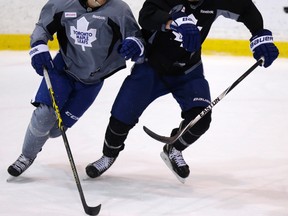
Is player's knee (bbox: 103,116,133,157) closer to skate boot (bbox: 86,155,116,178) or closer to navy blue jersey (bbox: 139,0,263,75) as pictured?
skate boot (bbox: 86,155,116,178)

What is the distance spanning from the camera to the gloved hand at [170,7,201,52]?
8.65ft

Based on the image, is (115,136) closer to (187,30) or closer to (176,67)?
(176,67)

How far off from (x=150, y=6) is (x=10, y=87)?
216 cm

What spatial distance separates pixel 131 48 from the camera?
2770 millimetres

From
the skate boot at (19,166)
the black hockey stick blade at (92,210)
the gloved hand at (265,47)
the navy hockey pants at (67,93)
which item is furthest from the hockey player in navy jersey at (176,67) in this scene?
the black hockey stick blade at (92,210)

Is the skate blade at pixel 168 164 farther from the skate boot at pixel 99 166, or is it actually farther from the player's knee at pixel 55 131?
the player's knee at pixel 55 131

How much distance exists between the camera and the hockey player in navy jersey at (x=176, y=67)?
283 centimetres

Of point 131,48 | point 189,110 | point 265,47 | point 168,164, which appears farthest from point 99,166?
point 265,47

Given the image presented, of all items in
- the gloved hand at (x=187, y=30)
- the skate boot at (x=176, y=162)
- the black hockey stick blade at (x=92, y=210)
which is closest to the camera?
the black hockey stick blade at (x=92, y=210)

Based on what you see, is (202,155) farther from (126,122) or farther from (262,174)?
(126,122)

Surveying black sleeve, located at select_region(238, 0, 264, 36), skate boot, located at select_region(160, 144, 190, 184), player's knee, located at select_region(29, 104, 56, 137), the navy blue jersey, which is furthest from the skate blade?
black sleeve, located at select_region(238, 0, 264, 36)

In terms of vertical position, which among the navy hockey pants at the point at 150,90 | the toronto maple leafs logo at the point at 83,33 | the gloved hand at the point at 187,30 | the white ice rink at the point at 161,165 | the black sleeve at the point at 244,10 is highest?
the gloved hand at the point at 187,30

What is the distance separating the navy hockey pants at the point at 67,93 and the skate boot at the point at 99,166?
20 cm

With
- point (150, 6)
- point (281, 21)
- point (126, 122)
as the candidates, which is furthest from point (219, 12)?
point (281, 21)
